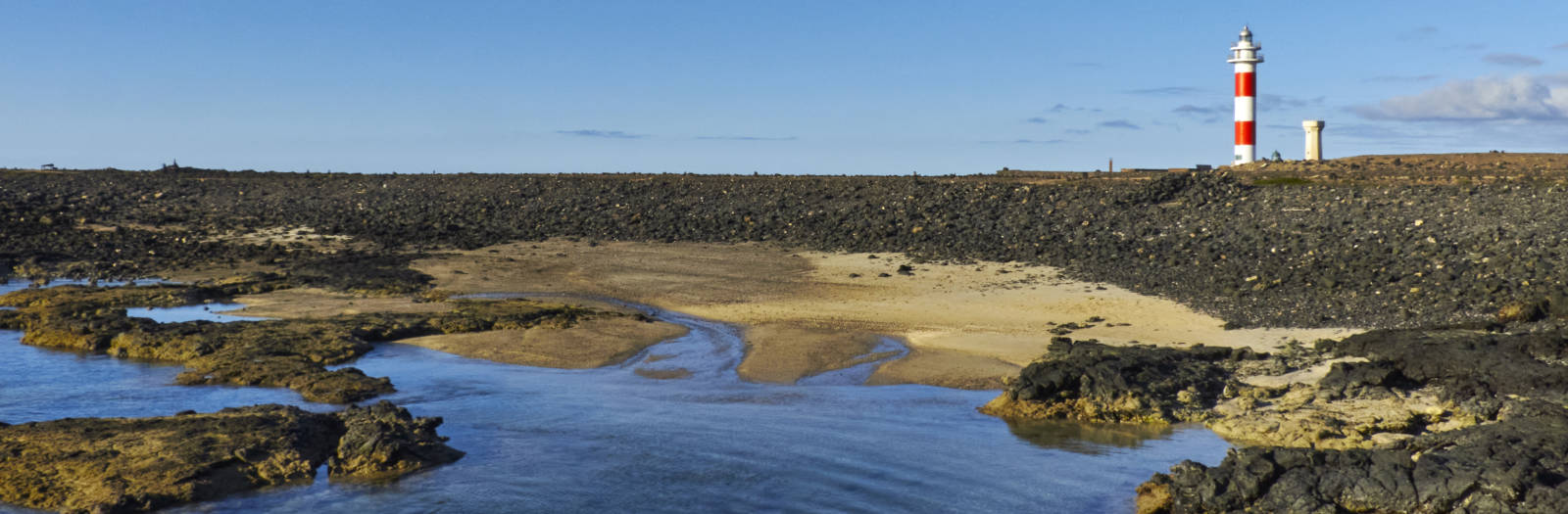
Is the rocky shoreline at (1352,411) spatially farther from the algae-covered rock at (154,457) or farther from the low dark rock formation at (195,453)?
the algae-covered rock at (154,457)

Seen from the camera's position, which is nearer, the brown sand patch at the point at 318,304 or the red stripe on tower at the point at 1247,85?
the brown sand patch at the point at 318,304

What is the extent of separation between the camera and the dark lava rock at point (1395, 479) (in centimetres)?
955

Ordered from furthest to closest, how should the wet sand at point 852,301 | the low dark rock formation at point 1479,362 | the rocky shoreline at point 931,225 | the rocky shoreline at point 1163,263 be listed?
1. the rocky shoreline at point 931,225
2. the wet sand at point 852,301
3. the low dark rock formation at point 1479,362
4. the rocky shoreline at point 1163,263

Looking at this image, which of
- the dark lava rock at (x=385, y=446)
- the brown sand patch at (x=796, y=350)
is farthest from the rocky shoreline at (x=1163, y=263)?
the brown sand patch at (x=796, y=350)

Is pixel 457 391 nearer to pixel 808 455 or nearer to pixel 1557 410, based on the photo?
pixel 808 455

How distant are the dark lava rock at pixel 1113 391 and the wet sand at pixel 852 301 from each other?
156 centimetres

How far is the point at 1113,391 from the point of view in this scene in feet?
47.5

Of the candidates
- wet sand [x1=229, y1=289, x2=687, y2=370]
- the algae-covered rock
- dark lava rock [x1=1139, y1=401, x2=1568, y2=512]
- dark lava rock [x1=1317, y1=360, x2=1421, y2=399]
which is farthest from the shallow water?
dark lava rock [x1=1317, y1=360, x2=1421, y2=399]

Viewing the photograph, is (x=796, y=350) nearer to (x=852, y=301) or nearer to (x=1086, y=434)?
(x=852, y=301)

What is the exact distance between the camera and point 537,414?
14602 mm

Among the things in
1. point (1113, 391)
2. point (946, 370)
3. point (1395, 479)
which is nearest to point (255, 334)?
point (946, 370)

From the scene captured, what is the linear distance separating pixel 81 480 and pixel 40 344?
412 inches

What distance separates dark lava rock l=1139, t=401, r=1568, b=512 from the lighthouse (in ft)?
119

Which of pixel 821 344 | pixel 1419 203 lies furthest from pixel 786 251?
pixel 1419 203
